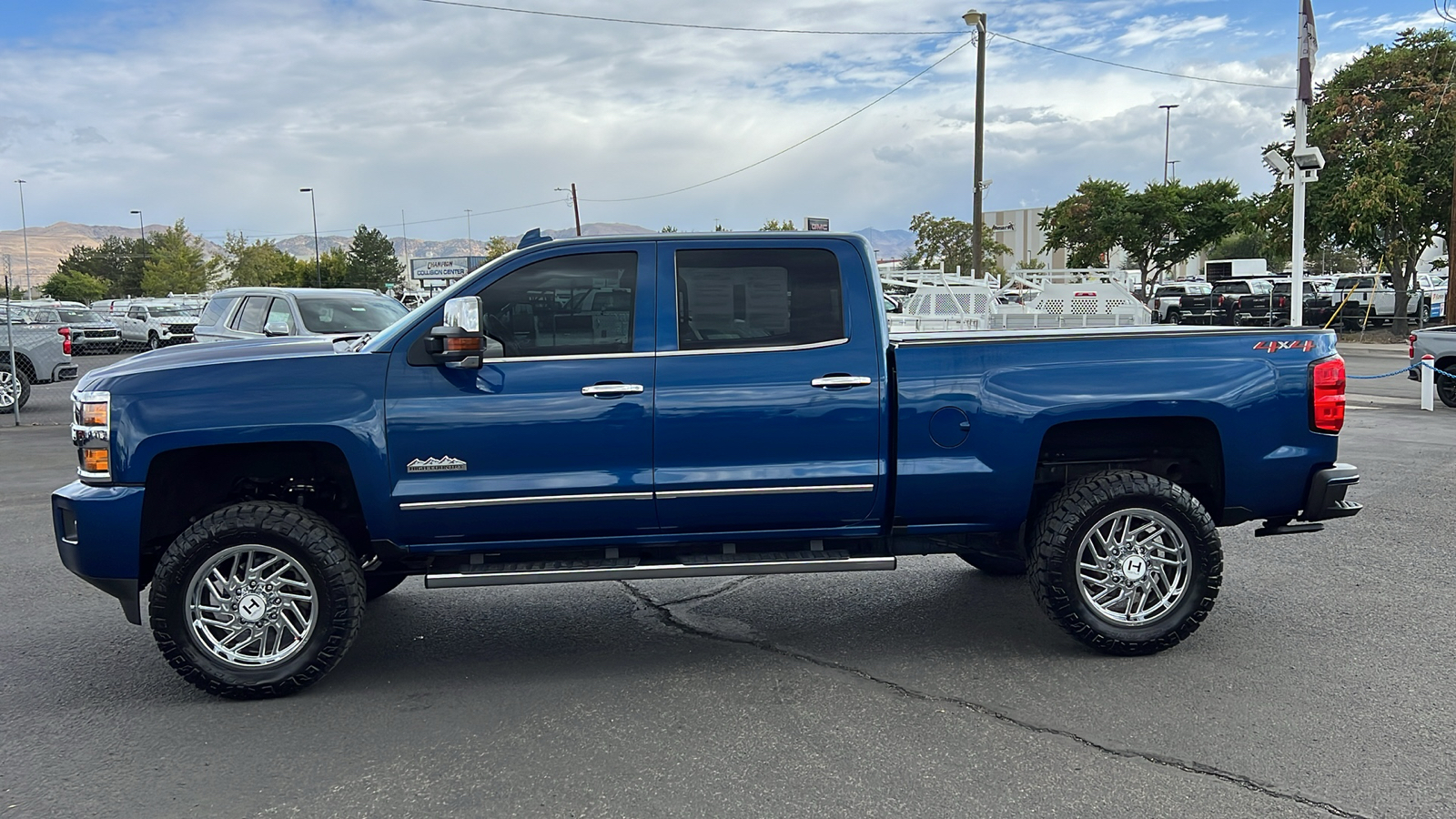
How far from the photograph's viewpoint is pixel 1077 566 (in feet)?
16.5

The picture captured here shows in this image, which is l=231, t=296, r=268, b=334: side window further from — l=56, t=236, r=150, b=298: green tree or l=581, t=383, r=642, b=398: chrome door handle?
l=56, t=236, r=150, b=298: green tree

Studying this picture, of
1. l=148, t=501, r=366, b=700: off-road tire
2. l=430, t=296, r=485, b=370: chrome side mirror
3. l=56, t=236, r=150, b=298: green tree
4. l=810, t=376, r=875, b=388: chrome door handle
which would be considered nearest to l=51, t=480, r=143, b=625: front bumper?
l=148, t=501, r=366, b=700: off-road tire

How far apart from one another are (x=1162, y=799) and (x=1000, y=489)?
1687 mm

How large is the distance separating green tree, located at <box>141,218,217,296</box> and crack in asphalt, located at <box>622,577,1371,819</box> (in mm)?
78972

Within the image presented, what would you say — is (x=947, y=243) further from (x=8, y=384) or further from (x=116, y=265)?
(x=116, y=265)

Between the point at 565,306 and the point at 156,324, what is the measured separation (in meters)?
36.5

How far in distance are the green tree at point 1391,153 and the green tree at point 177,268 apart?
69909mm

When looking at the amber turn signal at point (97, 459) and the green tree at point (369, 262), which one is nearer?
the amber turn signal at point (97, 459)

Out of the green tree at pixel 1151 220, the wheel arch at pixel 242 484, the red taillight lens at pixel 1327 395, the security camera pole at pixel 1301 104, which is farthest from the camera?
the green tree at pixel 1151 220

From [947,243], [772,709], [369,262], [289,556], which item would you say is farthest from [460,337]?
[369,262]

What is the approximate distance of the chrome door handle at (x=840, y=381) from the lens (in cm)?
488

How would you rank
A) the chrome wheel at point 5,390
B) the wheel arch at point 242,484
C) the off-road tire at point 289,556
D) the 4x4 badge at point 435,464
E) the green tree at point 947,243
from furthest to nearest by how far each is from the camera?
the green tree at point 947,243, the chrome wheel at point 5,390, the wheel arch at point 242,484, the 4x4 badge at point 435,464, the off-road tire at point 289,556

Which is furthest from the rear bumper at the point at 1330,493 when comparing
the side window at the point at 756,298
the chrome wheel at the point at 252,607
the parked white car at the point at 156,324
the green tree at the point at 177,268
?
the green tree at the point at 177,268

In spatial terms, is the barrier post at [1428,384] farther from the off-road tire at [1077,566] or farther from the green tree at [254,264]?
the green tree at [254,264]
